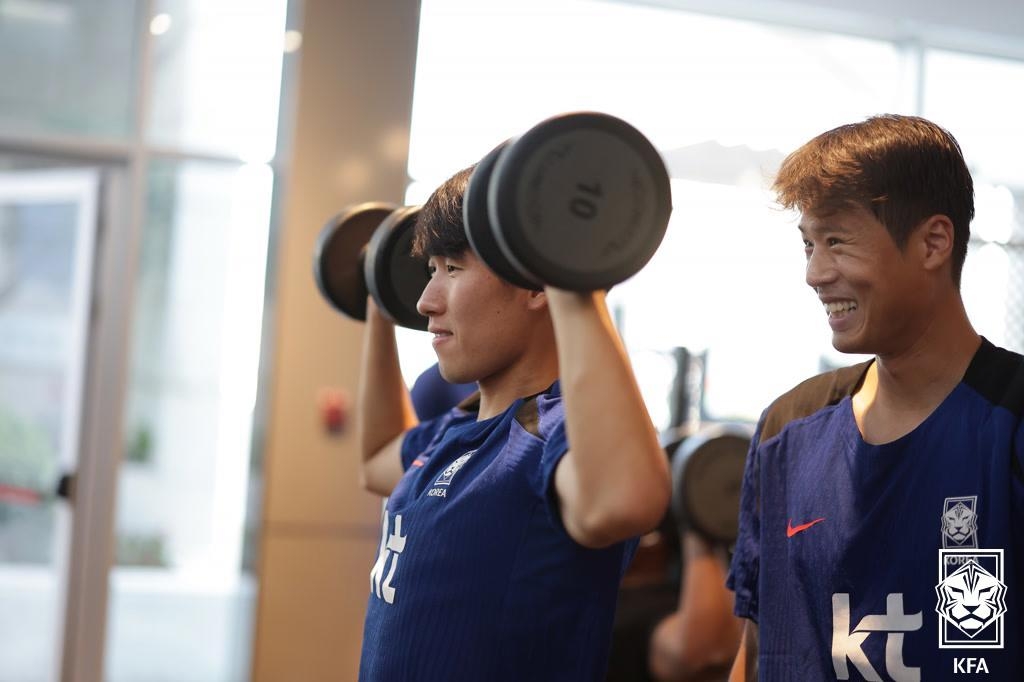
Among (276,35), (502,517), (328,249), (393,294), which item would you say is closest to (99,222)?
(276,35)

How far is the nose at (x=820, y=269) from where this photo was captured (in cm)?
124

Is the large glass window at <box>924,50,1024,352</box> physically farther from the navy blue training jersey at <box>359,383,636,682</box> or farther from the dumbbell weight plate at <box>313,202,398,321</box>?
the navy blue training jersey at <box>359,383,636,682</box>

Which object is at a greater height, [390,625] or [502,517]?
[502,517]

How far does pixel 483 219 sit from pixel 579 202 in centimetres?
10

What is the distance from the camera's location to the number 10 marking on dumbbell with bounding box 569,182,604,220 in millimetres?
915

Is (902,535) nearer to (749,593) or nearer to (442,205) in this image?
(749,593)

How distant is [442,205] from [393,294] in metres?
0.34

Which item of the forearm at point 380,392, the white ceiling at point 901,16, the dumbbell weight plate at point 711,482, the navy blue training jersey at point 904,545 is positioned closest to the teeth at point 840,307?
the navy blue training jersey at point 904,545

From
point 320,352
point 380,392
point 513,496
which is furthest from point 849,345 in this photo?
point 320,352

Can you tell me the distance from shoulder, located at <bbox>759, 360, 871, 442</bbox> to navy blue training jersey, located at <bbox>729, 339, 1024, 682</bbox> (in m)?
0.02

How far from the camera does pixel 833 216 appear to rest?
1.25 meters

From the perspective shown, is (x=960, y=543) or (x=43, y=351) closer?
(x=960, y=543)

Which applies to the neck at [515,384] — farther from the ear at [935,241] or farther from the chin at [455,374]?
the ear at [935,241]

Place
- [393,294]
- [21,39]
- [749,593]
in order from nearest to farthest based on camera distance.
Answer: [749,593], [393,294], [21,39]
